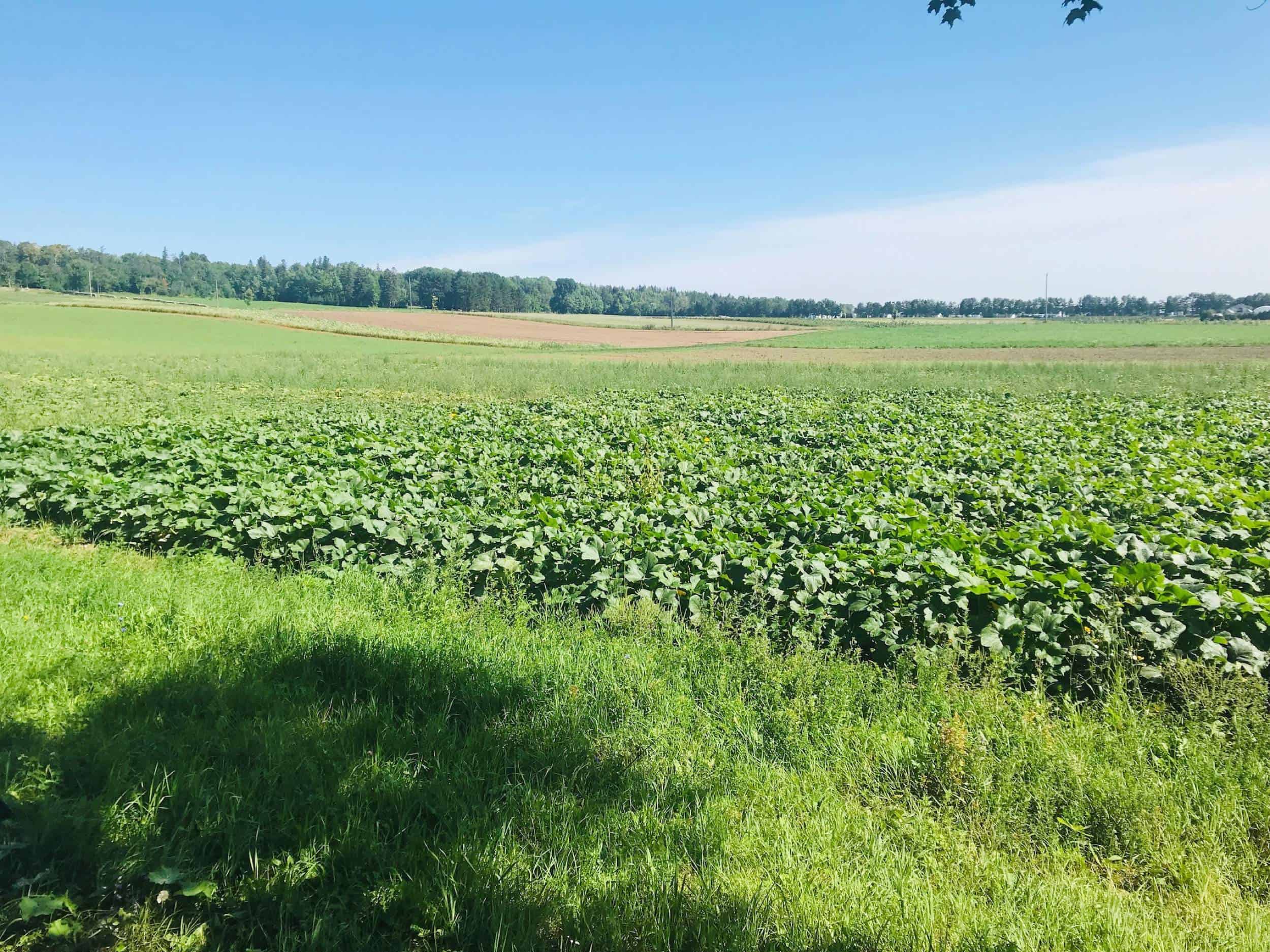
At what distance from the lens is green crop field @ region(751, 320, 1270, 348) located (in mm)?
67938

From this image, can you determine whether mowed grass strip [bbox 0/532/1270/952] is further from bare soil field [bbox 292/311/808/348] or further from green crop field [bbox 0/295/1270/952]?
bare soil field [bbox 292/311/808/348]

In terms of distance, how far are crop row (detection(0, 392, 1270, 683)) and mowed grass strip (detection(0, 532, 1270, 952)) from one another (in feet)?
2.47

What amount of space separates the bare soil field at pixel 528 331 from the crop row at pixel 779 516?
5965cm

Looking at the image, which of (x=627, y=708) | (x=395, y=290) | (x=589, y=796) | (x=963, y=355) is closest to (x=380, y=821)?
(x=589, y=796)

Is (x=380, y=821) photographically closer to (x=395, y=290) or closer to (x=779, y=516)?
(x=779, y=516)

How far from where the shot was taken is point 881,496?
8695 mm

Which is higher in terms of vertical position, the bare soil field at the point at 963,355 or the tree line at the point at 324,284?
the tree line at the point at 324,284

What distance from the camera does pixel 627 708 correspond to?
425 centimetres

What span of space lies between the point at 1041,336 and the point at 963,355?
3378 cm

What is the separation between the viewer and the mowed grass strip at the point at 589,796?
269cm

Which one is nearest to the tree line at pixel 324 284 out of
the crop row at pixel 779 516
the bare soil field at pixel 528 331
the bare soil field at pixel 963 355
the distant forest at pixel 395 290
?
the distant forest at pixel 395 290

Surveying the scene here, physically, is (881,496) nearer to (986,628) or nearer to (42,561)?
(986,628)

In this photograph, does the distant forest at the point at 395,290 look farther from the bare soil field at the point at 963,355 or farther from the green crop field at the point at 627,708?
the green crop field at the point at 627,708

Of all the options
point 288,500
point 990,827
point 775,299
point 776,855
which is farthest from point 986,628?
point 775,299
